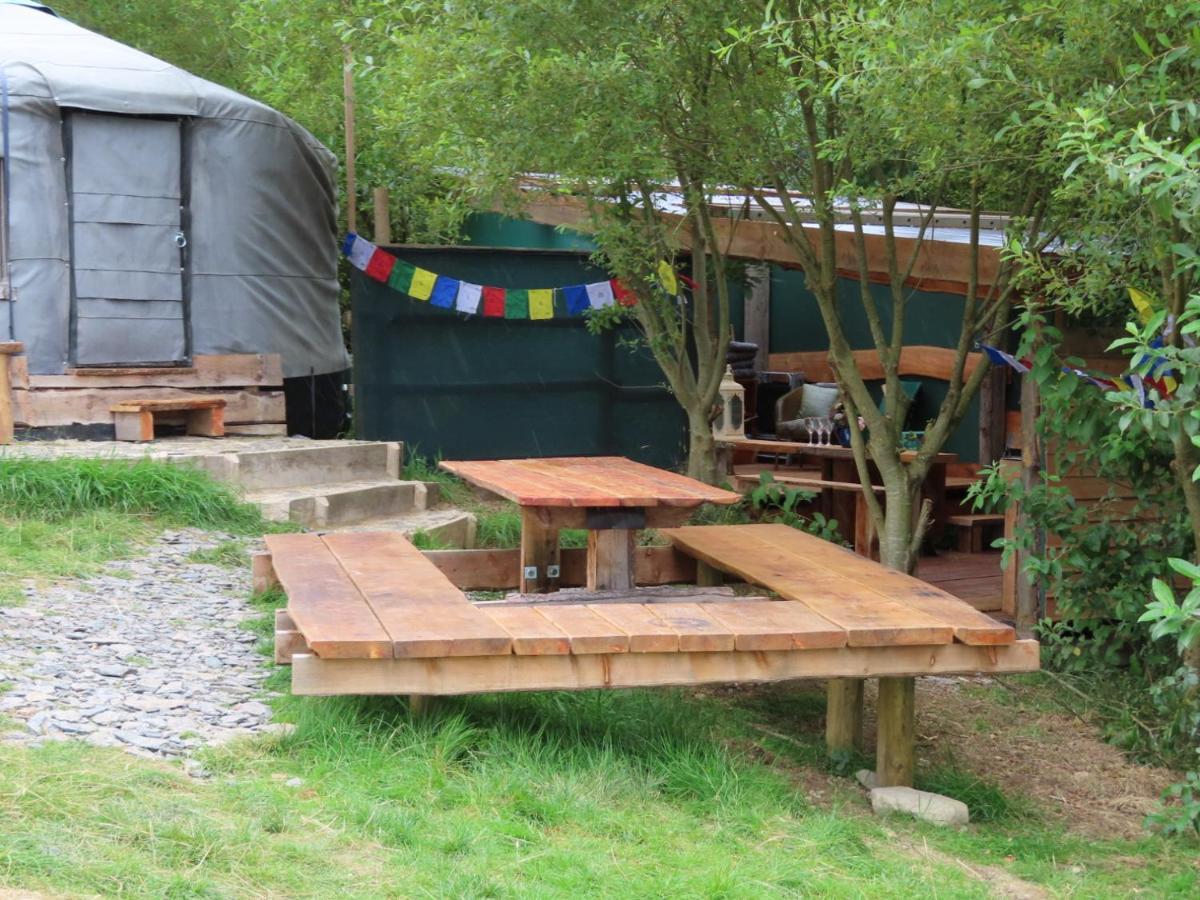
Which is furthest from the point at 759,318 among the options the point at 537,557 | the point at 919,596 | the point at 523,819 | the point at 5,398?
the point at 523,819

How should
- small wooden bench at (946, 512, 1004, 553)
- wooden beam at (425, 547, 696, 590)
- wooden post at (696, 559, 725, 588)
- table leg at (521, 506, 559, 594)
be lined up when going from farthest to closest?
small wooden bench at (946, 512, 1004, 553)
wooden post at (696, 559, 725, 588)
wooden beam at (425, 547, 696, 590)
table leg at (521, 506, 559, 594)

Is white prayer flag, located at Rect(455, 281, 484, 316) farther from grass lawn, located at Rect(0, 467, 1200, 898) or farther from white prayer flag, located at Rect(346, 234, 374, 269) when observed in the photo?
grass lawn, located at Rect(0, 467, 1200, 898)

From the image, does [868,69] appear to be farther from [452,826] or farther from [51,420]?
[51,420]

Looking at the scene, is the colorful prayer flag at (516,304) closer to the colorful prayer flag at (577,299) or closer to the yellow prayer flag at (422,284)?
the colorful prayer flag at (577,299)

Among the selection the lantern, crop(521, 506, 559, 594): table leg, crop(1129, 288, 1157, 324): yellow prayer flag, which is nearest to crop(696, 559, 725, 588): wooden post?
crop(521, 506, 559, 594): table leg

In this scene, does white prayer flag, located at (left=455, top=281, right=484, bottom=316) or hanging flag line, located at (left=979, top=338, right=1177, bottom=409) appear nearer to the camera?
hanging flag line, located at (left=979, top=338, right=1177, bottom=409)

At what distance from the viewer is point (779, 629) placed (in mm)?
4027

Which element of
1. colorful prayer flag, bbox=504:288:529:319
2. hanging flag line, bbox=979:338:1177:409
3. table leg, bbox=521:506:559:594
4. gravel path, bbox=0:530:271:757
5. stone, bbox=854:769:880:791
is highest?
colorful prayer flag, bbox=504:288:529:319

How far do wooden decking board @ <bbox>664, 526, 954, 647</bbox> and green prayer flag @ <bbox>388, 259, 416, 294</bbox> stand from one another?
3.76 m

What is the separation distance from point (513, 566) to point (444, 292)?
150 inches

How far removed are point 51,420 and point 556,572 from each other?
4.30 metres

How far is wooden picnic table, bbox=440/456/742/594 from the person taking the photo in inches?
181

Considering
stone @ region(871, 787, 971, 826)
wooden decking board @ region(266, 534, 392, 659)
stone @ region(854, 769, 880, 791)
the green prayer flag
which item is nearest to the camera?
wooden decking board @ region(266, 534, 392, 659)

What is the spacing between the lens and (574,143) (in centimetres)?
607
